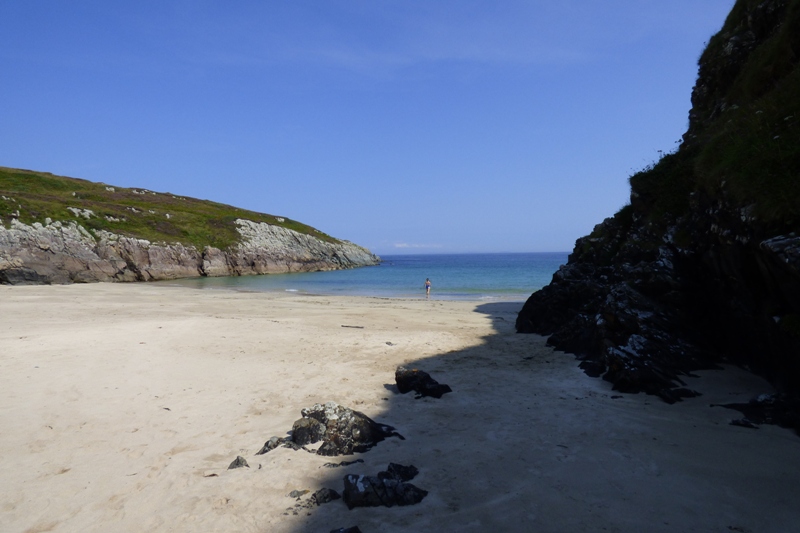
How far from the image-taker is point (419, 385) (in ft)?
29.9

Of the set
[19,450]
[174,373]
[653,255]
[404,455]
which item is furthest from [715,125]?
[19,450]

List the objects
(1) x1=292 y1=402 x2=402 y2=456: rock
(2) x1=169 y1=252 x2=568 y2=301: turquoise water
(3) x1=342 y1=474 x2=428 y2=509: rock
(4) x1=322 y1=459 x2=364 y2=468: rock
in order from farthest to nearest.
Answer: (2) x1=169 y1=252 x2=568 y2=301: turquoise water < (1) x1=292 y1=402 x2=402 y2=456: rock < (4) x1=322 y1=459 x2=364 y2=468: rock < (3) x1=342 y1=474 x2=428 y2=509: rock

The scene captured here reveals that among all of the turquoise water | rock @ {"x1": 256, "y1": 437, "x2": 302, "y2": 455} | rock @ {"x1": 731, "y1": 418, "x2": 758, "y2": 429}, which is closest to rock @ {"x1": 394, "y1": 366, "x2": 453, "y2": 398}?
rock @ {"x1": 256, "y1": 437, "x2": 302, "y2": 455}

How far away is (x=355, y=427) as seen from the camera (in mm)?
6582

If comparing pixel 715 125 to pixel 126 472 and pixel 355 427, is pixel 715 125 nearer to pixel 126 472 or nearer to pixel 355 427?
pixel 355 427

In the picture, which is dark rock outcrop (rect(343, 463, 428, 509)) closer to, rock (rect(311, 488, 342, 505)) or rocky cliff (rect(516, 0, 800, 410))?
rock (rect(311, 488, 342, 505))

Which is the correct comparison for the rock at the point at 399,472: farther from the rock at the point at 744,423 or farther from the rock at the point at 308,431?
the rock at the point at 744,423

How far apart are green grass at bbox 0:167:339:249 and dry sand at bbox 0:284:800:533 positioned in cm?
4194

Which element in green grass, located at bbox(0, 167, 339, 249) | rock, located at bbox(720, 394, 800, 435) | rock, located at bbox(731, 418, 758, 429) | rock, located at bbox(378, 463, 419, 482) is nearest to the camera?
rock, located at bbox(378, 463, 419, 482)

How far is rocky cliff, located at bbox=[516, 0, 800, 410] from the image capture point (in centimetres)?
752

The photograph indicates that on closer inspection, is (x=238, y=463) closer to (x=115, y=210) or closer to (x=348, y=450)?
(x=348, y=450)

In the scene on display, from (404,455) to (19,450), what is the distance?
5042 millimetres

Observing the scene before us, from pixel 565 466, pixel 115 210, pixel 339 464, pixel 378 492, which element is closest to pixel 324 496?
pixel 378 492

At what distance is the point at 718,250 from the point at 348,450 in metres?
7.95
